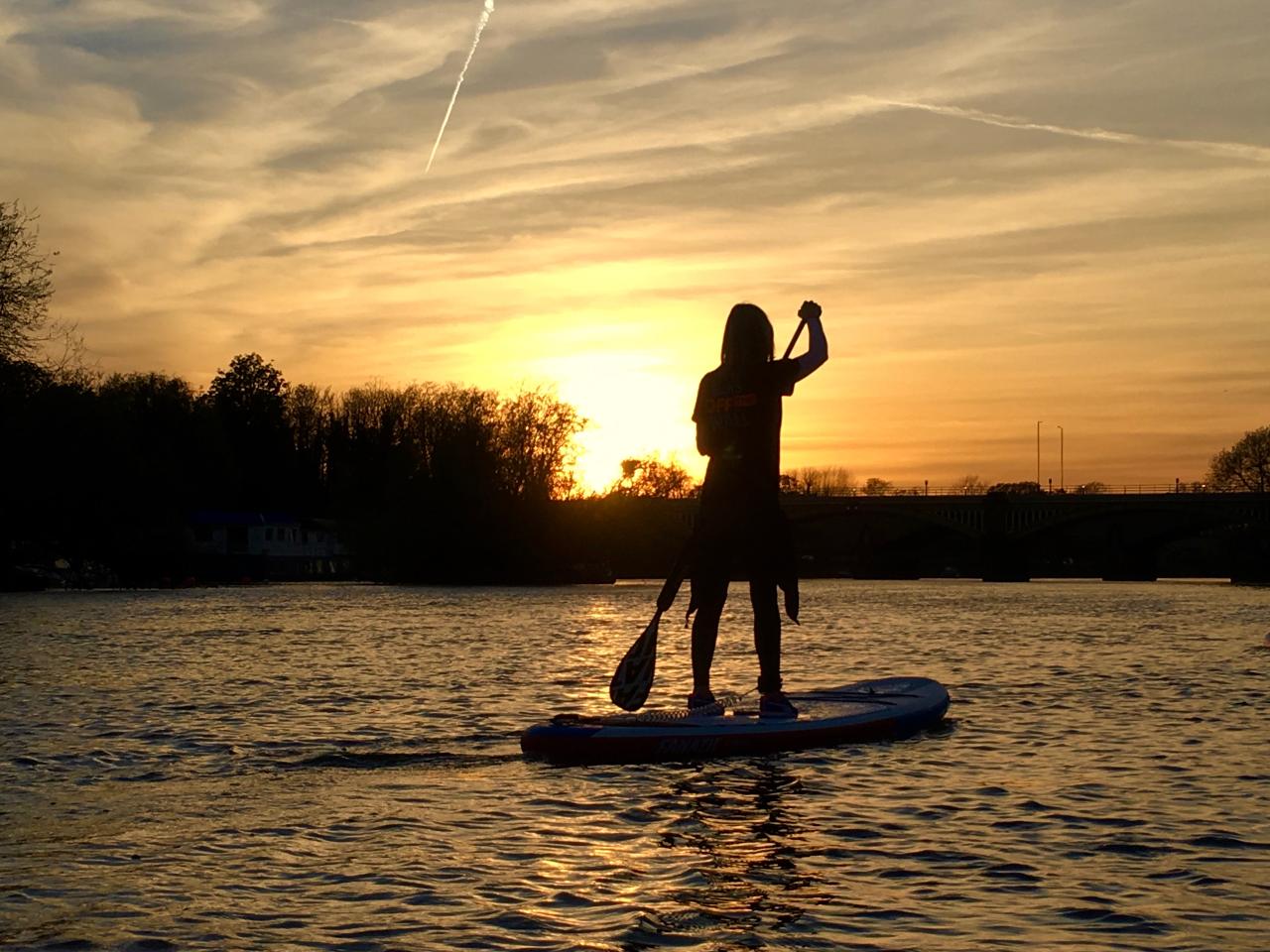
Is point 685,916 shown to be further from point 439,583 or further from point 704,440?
point 439,583

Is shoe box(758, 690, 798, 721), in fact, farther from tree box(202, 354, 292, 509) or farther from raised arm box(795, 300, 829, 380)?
tree box(202, 354, 292, 509)

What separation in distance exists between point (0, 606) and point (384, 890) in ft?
219

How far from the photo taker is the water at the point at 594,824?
9.82m

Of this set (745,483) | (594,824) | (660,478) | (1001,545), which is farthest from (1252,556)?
(594,824)

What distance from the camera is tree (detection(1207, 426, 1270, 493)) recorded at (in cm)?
16650

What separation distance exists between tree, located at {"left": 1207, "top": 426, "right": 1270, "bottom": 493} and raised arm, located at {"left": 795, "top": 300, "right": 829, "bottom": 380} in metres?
160

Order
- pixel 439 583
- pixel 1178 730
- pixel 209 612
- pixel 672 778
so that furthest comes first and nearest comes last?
pixel 439 583 → pixel 209 612 → pixel 1178 730 → pixel 672 778

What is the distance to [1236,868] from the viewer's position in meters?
11.5

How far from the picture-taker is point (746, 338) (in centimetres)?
1719

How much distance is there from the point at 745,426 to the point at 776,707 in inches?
126

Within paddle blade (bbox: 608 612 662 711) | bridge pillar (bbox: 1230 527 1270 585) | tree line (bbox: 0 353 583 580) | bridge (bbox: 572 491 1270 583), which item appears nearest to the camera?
paddle blade (bbox: 608 612 662 711)

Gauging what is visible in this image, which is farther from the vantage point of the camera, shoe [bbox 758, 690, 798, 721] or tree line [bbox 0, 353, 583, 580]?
tree line [bbox 0, 353, 583, 580]

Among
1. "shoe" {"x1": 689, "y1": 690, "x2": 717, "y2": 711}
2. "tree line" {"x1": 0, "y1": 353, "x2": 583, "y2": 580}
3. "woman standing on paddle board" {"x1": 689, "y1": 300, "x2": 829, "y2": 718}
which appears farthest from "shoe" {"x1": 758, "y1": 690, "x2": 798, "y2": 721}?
"tree line" {"x1": 0, "y1": 353, "x2": 583, "y2": 580}

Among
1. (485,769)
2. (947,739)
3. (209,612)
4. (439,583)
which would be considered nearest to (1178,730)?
(947,739)
